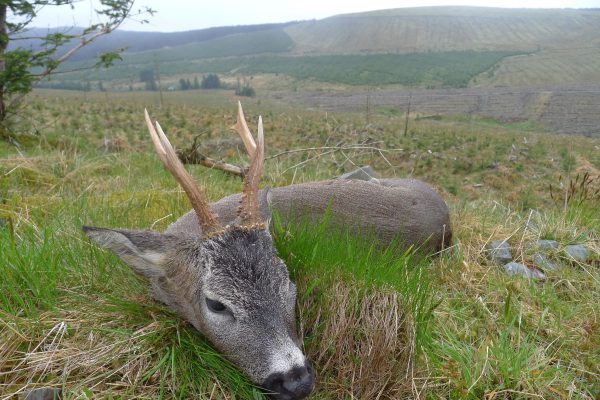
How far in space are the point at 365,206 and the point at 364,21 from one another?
106464 millimetres

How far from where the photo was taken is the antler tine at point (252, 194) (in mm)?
2861

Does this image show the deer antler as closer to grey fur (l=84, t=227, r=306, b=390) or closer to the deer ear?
grey fur (l=84, t=227, r=306, b=390)

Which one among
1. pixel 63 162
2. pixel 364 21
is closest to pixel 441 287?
pixel 63 162

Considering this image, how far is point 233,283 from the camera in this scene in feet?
8.45

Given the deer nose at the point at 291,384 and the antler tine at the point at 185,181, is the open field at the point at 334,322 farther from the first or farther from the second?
the antler tine at the point at 185,181

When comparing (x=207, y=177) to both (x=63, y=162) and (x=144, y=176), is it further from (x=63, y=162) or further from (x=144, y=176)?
(x=63, y=162)

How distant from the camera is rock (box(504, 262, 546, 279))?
4.41 metres

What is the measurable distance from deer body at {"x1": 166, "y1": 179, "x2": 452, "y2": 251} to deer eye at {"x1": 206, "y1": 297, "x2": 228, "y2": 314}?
1.69 meters

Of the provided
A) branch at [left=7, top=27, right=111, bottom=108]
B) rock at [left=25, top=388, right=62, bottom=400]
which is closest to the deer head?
rock at [left=25, top=388, right=62, bottom=400]

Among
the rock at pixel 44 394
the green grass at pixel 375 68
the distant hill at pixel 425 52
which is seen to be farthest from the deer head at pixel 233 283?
the green grass at pixel 375 68

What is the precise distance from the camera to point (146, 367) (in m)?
2.40

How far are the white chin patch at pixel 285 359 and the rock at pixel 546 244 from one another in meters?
3.57

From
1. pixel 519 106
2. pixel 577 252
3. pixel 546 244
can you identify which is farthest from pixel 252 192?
pixel 519 106

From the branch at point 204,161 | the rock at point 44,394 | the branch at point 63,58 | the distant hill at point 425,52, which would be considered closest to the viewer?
the rock at point 44,394
